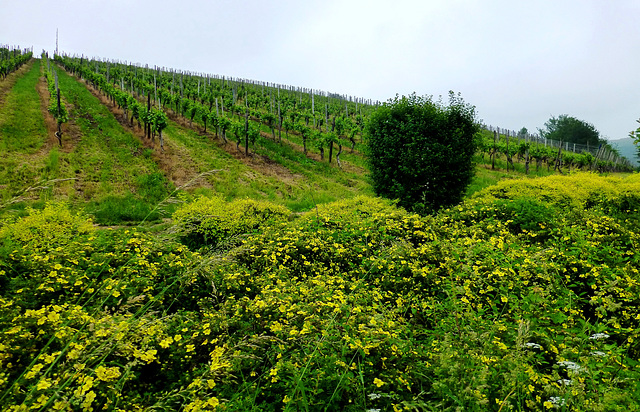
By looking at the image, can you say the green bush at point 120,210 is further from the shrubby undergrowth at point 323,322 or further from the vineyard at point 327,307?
the shrubby undergrowth at point 323,322

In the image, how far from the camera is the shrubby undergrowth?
2.10 meters

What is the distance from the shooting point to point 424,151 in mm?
10102

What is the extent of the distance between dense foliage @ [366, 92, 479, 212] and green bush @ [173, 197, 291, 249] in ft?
13.8

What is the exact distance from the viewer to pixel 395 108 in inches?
435

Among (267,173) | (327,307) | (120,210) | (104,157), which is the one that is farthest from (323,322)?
(104,157)

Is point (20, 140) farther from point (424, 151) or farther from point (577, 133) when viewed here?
point (577, 133)

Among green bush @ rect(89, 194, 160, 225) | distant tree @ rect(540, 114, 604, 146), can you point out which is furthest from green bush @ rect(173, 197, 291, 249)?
distant tree @ rect(540, 114, 604, 146)

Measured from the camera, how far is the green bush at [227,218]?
7.86m

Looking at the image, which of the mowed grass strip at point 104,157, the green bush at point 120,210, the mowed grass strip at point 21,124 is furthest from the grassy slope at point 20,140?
the green bush at point 120,210

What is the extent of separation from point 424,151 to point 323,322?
850 centimetres

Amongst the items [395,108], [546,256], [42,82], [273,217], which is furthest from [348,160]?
[42,82]

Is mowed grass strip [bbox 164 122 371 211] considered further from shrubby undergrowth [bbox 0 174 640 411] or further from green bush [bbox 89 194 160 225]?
shrubby undergrowth [bbox 0 174 640 411]

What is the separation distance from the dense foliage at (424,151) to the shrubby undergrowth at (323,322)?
396cm

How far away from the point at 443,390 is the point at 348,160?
84.4 feet
